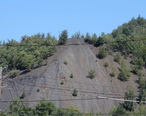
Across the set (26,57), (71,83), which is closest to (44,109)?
(71,83)

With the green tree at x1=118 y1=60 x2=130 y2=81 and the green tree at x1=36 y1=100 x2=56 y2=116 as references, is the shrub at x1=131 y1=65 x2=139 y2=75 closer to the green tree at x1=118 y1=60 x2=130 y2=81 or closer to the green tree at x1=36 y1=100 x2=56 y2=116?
the green tree at x1=118 y1=60 x2=130 y2=81

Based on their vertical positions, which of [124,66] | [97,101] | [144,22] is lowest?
[97,101]

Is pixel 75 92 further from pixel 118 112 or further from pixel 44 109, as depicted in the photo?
pixel 44 109

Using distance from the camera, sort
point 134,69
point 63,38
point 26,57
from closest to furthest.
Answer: point 26,57 < point 134,69 < point 63,38

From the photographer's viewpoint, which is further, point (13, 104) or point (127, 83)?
point (127, 83)

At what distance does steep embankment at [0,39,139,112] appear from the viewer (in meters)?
69.6

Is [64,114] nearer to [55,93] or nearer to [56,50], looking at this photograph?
[55,93]

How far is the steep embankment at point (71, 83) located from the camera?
69.6 meters

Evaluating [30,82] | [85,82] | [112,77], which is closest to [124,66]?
[112,77]

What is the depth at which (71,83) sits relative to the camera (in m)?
75.2

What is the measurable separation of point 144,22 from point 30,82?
86993 millimetres

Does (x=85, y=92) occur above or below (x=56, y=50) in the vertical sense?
below

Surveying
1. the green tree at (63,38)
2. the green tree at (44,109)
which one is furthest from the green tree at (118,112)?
the green tree at (63,38)

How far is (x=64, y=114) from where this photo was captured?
5088 centimetres
